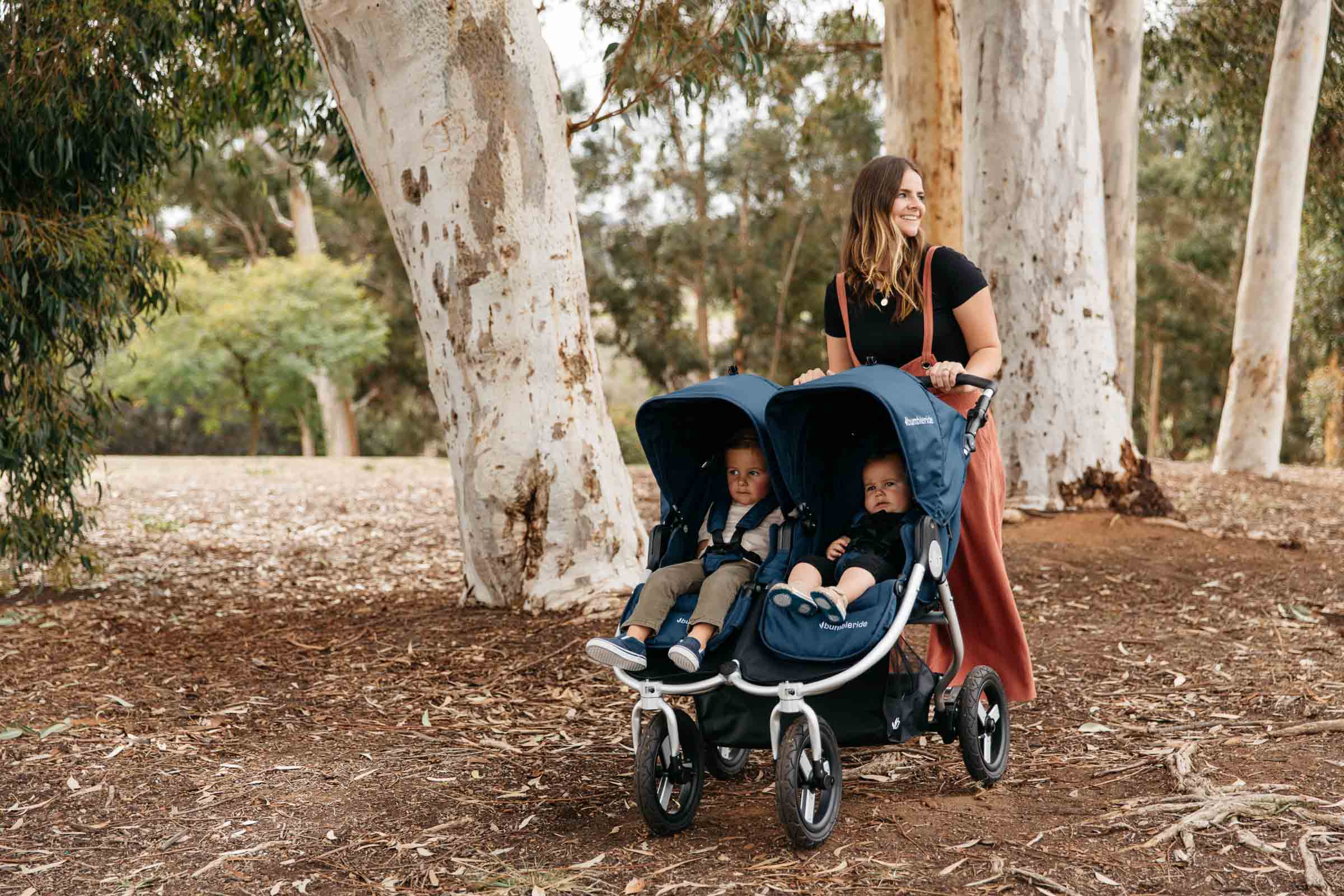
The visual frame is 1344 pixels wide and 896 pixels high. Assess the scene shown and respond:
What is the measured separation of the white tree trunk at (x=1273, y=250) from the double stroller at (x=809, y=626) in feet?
38.4

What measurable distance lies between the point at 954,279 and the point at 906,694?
4.67 feet

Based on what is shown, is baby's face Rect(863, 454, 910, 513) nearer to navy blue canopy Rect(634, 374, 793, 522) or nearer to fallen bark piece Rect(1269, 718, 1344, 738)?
navy blue canopy Rect(634, 374, 793, 522)

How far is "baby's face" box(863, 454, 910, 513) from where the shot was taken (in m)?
3.75

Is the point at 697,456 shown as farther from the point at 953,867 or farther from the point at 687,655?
the point at 953,867

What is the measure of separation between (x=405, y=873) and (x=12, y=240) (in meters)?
4.75

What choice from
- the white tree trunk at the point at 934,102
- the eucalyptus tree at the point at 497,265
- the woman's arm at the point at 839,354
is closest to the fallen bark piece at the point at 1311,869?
the woman's arm at the point at 839,354

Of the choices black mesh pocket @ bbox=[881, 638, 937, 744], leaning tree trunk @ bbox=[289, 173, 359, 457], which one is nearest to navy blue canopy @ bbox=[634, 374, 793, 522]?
black mesh pocket @ bbox=[881, 638, 937, 744]

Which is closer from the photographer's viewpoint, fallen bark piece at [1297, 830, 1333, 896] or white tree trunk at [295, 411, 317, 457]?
fallen bark piece at [1297, 830, 1333, 896]

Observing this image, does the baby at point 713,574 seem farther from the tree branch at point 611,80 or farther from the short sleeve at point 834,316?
the tree branch at point 611,80

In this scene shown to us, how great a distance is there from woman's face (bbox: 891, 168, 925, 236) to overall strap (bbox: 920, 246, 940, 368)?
0.11 meters

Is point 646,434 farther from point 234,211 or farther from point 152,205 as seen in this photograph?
point 234,211

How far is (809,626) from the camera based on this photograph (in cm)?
338

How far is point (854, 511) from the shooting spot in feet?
13.0

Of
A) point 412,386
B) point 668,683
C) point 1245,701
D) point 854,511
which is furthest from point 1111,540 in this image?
point 412,386
